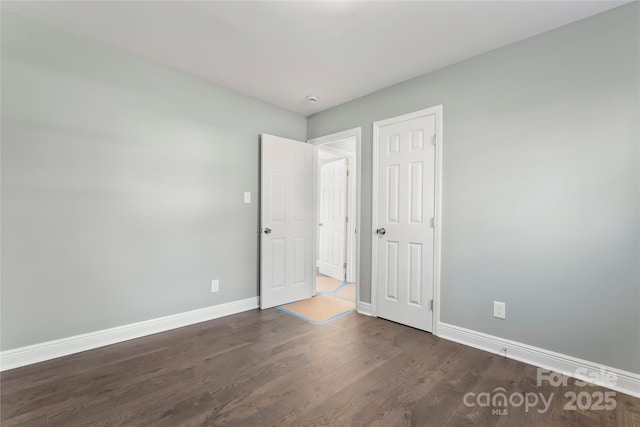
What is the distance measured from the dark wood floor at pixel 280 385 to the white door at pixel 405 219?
38 centimetres

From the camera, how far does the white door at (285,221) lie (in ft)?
11.1

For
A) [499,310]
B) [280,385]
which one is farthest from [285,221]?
[499,310]

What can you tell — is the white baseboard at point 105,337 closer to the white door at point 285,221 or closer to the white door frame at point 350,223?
the white door at point 285,221

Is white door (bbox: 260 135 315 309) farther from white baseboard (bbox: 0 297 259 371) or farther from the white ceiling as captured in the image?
the white ceiling

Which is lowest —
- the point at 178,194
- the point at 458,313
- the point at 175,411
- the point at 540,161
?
the point at 175,411

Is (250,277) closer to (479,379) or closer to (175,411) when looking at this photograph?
(175,411)

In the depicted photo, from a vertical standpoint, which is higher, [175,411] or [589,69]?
[589,69]

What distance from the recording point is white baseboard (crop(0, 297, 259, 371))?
2.03 meters

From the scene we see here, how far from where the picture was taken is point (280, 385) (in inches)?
73.5

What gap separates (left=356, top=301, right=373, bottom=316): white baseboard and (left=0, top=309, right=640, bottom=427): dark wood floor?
570mm

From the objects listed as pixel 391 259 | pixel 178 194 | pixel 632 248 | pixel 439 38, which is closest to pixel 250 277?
pixel 178 194

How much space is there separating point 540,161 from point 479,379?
1.67 m

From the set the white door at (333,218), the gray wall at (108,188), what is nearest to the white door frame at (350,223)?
the white door at (333,218)

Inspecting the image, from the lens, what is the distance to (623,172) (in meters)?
1.83
